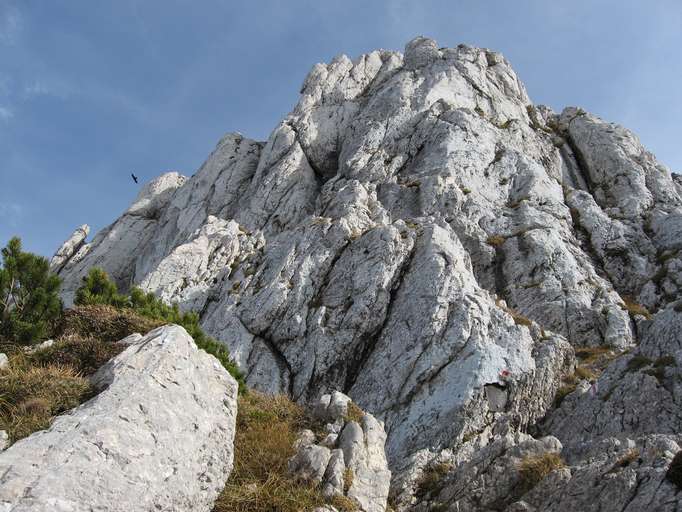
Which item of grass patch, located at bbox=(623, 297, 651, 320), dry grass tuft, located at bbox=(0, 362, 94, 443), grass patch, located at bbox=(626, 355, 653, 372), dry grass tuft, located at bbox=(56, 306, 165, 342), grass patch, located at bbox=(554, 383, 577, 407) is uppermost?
grass patch, located at bbox=(623, 297, 651, 320)

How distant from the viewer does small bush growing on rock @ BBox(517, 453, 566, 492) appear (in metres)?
15.0

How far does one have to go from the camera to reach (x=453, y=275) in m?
32.6

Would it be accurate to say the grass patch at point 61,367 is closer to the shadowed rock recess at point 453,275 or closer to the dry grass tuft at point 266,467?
the dry grass tuft at point 266,467

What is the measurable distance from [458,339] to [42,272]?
19.4m

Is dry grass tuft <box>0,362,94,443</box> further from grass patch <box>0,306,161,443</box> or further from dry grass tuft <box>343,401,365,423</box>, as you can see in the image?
dry grass tuft <box>343,401,365,423</box>

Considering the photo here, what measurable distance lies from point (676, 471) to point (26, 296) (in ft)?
68.6

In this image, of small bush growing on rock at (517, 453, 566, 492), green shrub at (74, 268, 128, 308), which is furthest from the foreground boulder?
green shrub at (74, 268, 128, 308)

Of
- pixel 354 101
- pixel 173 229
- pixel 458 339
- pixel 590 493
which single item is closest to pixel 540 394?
pixel 458 339

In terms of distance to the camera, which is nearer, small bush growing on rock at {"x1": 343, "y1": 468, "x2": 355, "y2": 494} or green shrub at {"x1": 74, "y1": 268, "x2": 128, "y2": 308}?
small bush growing on rock at {"x1": 343, "y1": 468, "x2": 355, "y2": 494}

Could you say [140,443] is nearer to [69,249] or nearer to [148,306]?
[148,306]

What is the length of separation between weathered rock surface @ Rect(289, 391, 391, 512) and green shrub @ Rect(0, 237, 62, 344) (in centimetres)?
1006

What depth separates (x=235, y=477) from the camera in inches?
496

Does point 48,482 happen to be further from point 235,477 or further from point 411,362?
point 411,362

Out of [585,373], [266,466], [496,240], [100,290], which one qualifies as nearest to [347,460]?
[266,466]
